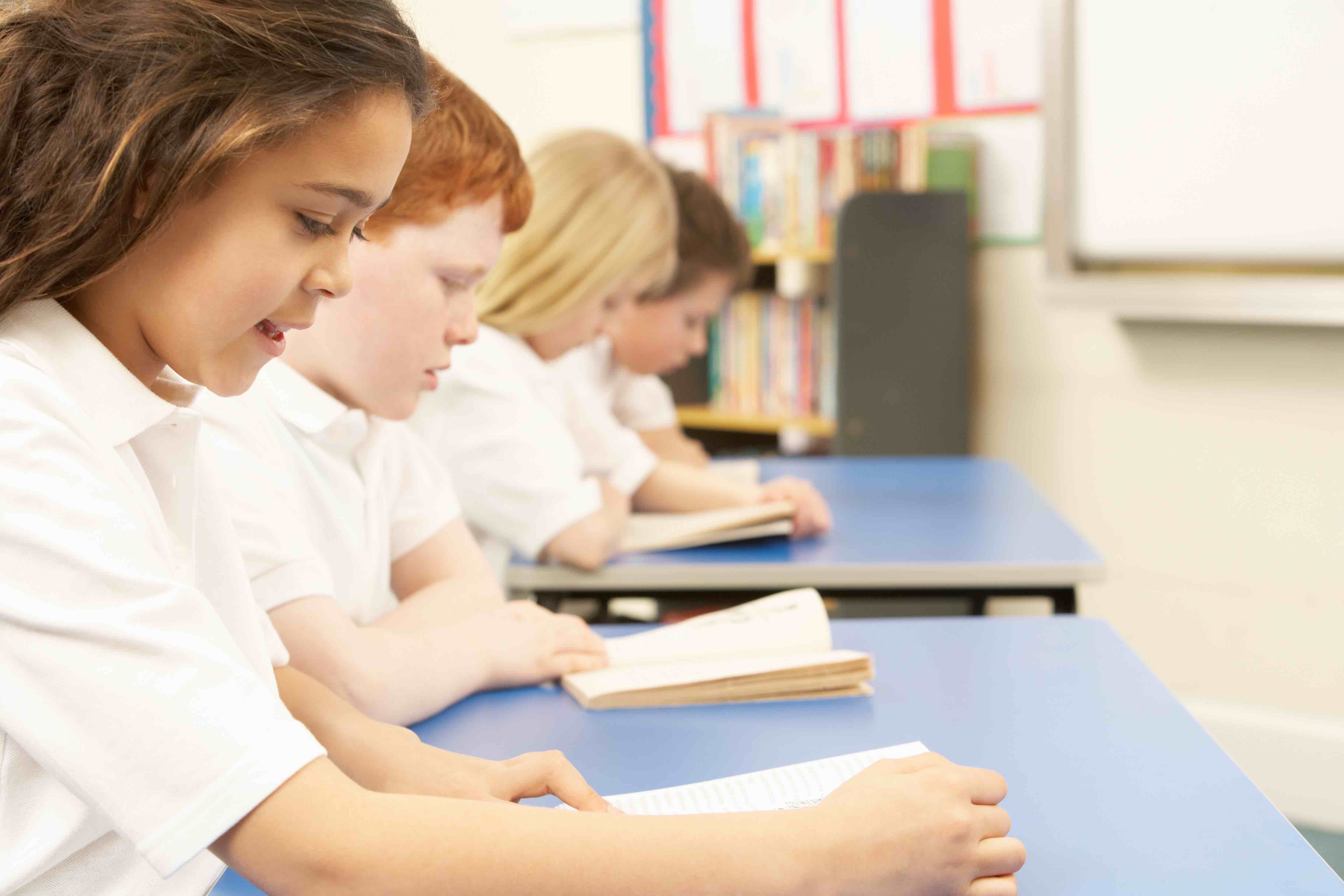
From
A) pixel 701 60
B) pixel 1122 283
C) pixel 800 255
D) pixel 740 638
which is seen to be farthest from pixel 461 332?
pixel 701 60

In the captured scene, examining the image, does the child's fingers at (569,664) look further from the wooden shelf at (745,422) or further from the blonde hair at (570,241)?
the wooden shelf at (745,422)

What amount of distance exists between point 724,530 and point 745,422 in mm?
1526

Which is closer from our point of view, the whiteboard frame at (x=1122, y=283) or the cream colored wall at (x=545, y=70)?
the whiteboard frame at (x=1122, y=283)

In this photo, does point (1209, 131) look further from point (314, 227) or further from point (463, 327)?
point (314, 227)

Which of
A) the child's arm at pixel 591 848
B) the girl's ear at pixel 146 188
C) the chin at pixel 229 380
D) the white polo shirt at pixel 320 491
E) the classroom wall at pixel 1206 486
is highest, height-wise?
the girl's ear at pixel 146 188

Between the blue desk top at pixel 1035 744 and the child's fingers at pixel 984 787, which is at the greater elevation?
the child's fingers at pixel 984 787

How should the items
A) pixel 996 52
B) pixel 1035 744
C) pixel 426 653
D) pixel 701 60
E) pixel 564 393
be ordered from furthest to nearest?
pixel 701 60 → pixel 996 52 → pixel 564 393 → pixel 426 653 → pixel 1035 744

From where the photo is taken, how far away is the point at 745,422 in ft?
10.4

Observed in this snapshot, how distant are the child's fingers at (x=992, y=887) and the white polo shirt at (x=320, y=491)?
574mm

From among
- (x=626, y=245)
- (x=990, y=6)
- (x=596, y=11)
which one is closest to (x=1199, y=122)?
(x=990, y=6)

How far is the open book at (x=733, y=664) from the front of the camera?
1000 millimetres

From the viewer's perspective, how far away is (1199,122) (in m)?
2.37

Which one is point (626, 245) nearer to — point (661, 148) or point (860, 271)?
point (860, 271)

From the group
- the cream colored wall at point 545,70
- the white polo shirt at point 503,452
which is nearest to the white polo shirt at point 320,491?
the white polo shirt at point 503,452
